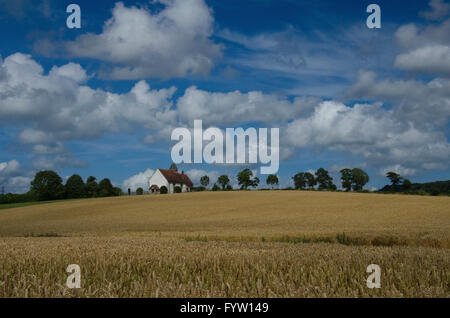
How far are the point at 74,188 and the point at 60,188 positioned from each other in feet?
14.0

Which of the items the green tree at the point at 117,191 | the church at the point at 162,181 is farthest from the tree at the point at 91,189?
the church at the point at 162,181

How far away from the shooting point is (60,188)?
108500 millimetres

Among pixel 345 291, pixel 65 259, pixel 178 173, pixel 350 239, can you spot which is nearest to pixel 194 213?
pixel 350 239

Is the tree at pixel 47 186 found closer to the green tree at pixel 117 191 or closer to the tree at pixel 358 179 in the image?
the green tree at pixel 117 191

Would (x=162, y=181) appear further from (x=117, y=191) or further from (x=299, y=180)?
(x=299, y=180)

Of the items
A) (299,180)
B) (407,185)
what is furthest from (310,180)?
(407,185)

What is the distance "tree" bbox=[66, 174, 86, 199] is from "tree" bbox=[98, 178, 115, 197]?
4808mm

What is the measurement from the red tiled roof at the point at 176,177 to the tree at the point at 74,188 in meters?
30.8

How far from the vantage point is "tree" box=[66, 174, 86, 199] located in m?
111
